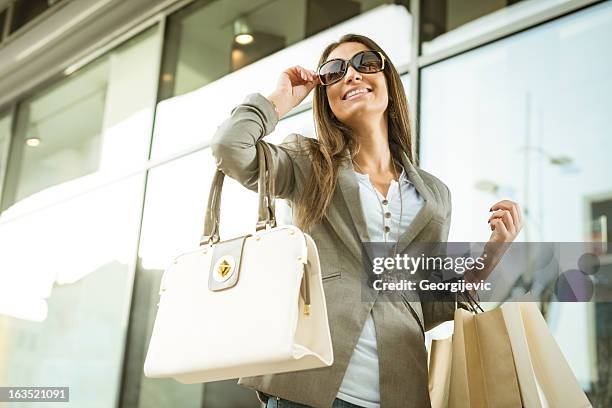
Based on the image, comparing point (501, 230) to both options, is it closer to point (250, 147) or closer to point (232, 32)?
point (250, 147)

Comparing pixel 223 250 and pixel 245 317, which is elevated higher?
pixel 223 250

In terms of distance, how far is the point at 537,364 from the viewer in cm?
159

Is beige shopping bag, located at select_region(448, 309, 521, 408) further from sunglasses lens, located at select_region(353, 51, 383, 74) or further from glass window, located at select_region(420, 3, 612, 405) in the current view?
glass window, located at select_region(420, 3, 612, 405)

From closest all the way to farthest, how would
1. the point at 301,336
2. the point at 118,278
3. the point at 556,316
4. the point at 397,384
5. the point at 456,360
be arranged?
the point at 301,336
the point at 397,384
the point at 456,360
the point at 556,316
the point at 118,278

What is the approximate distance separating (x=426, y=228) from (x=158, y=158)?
323cm

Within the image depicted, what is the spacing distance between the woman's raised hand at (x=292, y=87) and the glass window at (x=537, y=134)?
3.86ft

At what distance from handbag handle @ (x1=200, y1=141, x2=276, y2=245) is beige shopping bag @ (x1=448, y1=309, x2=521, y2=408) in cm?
52

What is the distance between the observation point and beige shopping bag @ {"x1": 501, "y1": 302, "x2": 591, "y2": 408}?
1.53 metres

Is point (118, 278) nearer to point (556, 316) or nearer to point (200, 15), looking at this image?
point (200, 15)

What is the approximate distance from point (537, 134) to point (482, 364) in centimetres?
147

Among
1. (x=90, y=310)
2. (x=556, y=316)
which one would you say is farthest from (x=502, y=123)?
(x=90, y=310)

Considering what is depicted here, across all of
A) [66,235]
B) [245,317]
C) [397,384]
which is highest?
[66,235]

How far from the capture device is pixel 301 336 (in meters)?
1.37

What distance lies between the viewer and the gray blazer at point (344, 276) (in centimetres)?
147
